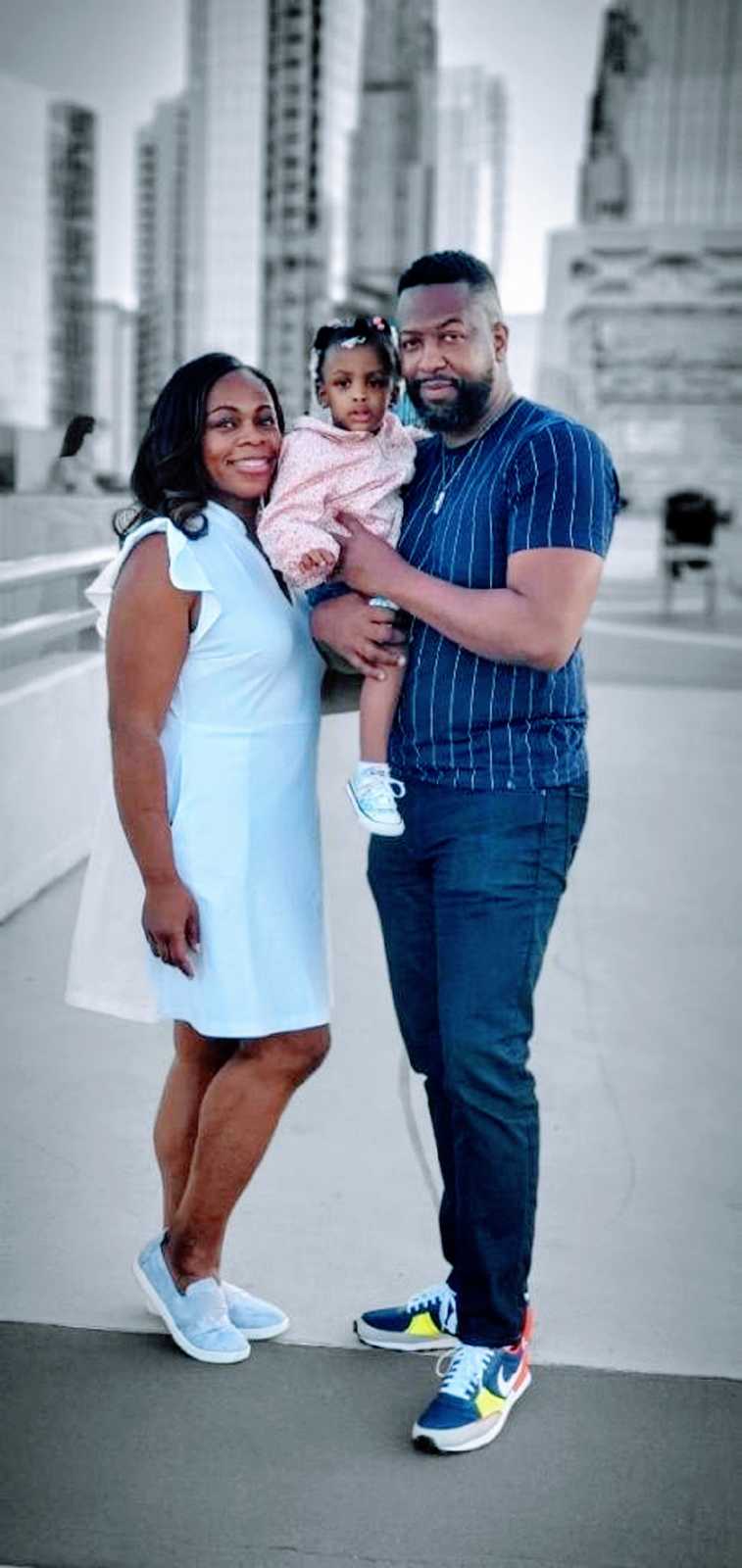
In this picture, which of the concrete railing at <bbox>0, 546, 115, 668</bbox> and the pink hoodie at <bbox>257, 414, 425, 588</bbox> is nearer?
the pink hoodie at <bbox>257, 414, 425, 588</bbox>

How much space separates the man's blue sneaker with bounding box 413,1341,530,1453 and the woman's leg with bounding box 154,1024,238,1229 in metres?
0.59

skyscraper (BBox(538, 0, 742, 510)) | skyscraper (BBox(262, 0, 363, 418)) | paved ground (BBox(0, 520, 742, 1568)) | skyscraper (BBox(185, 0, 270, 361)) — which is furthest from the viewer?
skyscraper (BBox(185, 0, 270, 361))

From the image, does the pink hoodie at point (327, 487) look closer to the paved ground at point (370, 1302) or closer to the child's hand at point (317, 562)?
the child's hand at point (317, 562)

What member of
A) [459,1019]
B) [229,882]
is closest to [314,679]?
[229,882]

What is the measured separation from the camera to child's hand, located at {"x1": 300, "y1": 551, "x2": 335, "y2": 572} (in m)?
2.71

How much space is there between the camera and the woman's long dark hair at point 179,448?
107 inches

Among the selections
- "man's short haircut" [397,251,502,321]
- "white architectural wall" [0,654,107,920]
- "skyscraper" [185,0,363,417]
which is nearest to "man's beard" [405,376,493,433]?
"man's short haircut" [397,251,502,321]

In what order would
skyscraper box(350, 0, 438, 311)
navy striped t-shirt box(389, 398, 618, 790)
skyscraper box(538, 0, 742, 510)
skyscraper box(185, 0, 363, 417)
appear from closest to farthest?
navy striped t-shirt box(389, 398, 618, 790)
skyscraper box(538, 0, 742, 510)
skyscraper box(350, 0, 438, 311)
skyscraper box(185, 0, 363, 417)

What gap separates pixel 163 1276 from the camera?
2951 mm

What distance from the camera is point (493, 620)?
251cm

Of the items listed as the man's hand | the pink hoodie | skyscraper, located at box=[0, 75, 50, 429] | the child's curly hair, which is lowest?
the man's hand

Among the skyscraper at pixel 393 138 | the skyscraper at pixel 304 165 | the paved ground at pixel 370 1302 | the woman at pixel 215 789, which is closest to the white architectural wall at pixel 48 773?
the paved ground at pixel 370 1302

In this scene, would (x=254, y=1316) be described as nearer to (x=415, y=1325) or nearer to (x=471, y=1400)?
(x=415, y=1325)

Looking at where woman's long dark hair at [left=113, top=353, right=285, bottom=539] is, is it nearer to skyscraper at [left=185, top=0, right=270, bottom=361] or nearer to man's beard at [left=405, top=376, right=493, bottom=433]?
man's beard at [left=405, top=376, right=493, bottom=433]
